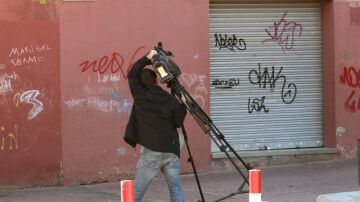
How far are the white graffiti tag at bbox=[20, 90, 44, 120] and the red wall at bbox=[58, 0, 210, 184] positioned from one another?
36cm

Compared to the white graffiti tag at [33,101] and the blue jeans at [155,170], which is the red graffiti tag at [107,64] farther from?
the blue jeans at [155,170]

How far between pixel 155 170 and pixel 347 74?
5845mm

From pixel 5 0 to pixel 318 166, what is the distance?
19.3 feet

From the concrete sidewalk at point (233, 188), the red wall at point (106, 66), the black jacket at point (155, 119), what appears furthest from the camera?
the red wall at point (106, 66)

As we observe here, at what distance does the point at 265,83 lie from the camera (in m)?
11.3

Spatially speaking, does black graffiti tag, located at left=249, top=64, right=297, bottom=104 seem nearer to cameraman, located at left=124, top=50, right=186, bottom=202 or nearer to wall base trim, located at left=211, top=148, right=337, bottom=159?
wall base trim, located at left=211, top=148, right=337, bottom=159

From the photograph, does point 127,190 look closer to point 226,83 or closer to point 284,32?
point 226,83

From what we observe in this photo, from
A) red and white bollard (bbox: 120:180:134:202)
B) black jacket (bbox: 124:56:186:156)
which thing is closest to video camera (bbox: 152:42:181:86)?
black jacket (bbox: 124:56:186:156)

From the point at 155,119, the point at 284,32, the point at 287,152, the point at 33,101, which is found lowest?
the point at 287,152

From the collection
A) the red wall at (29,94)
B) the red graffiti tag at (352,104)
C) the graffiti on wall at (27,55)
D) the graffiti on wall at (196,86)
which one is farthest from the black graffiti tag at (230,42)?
the graffiti on wall at (27,55)

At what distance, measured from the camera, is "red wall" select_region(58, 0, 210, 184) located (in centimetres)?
982

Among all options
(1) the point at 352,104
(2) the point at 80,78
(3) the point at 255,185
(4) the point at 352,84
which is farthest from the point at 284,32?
(3) the point at 255,185

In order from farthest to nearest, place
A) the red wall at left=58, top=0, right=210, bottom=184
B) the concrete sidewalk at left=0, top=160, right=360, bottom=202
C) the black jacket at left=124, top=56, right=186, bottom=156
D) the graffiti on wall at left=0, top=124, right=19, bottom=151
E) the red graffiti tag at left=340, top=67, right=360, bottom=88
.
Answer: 1. the red graffiti tag at left=340, top=67, right=360, bottom=88
2. the red wall at left=58, top=0, right=210, bottom=184
3. the graffiti on wall at left=0, top=124, right=19, bottom=151
4. the concrete sidewalk at left=0, top=160, right=360, bottom=202
5. the black jacket at left=124, top=56, right=186, bottom=156

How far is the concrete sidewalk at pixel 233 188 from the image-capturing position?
28.5ft
